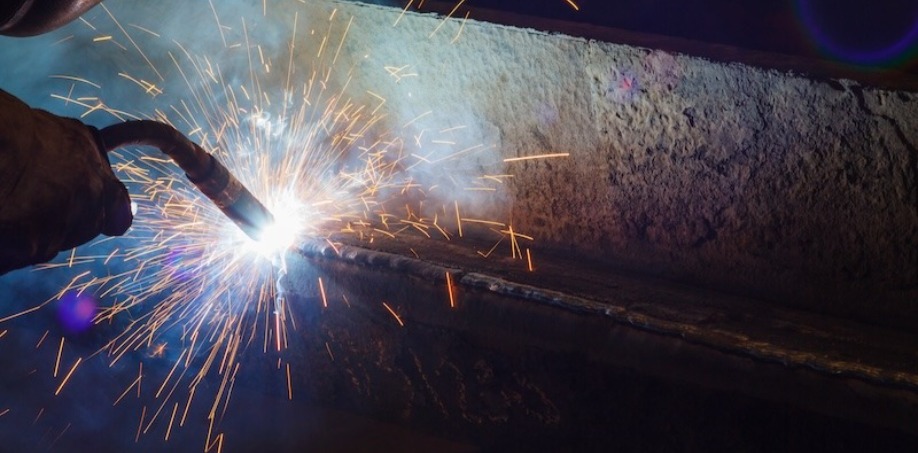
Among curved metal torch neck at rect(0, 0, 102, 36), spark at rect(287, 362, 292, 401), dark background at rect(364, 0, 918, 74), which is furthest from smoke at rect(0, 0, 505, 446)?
curved metal torch neck at rect(0, 0, 102, 36)

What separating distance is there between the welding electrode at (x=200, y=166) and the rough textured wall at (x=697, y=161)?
107 cm

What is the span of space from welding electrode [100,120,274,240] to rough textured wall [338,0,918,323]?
3.52ft

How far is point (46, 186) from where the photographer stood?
184 centimetres

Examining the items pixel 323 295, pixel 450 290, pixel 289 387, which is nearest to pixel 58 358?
pixel 289 387

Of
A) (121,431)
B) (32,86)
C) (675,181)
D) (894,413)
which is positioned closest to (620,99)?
(675,181)

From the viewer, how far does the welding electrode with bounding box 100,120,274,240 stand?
7.66 feet

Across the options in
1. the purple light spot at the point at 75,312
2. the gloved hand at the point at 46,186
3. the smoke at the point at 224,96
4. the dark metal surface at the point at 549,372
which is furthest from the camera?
the purple light spot at the point at 75,312

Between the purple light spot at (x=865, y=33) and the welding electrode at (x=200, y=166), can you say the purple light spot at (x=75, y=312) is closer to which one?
the welding electrode at (x=200, y=166)

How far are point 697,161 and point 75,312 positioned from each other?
3406mm

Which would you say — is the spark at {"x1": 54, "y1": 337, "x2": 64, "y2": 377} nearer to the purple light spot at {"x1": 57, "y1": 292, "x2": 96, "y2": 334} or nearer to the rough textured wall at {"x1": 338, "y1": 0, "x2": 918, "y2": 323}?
the purple light spot at {"x1": 57, "y1": 292, "x2": 96, "y2": 334}

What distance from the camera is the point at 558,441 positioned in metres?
2.80

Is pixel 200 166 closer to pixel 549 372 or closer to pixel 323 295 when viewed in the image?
pixel 323 295

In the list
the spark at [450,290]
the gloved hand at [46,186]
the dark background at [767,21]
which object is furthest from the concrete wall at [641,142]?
the gloved hand at [46,186]

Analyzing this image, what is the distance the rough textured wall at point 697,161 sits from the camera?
9.14 ft
